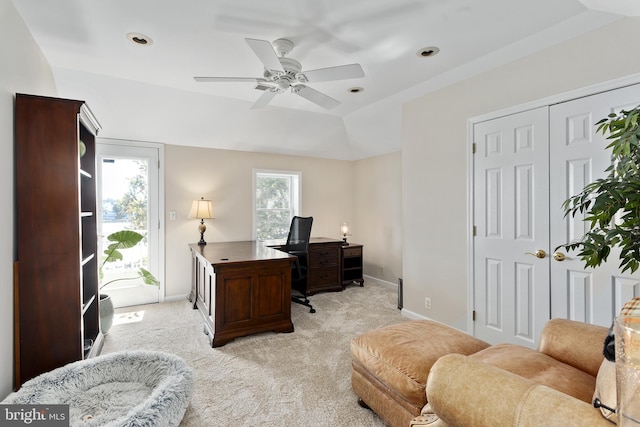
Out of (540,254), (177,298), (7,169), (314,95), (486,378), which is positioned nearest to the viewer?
(486,378)

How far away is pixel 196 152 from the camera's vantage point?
4.42m

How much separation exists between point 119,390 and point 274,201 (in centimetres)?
349

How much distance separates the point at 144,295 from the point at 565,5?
16.6ft

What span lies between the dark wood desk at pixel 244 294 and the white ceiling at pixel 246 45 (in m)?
1.81

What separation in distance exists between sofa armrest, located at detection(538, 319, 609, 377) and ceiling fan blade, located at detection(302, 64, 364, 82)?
196 centimetres

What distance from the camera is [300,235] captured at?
4.01 metres

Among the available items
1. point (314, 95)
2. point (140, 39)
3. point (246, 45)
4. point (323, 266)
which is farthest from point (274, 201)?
point (140, 39)

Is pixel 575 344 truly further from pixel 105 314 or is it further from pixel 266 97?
pixel 105 314

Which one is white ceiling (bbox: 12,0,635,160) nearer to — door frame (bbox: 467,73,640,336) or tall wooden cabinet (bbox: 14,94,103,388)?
door frame (bbox: 467,73,640,336)

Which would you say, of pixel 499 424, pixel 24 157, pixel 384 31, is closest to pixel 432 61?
pixel 384 31

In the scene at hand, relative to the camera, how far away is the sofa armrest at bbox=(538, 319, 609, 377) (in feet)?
4.76

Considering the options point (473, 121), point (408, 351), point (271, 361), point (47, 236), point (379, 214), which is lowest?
point (271, 361)

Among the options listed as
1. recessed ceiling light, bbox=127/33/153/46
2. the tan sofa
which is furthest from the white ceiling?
the tan sofa

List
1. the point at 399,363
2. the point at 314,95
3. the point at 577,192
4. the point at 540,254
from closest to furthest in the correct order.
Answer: the point at 399,363 → the point at 577,192 → the point at 540,254 → the point at 314,95
